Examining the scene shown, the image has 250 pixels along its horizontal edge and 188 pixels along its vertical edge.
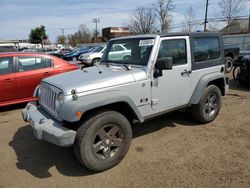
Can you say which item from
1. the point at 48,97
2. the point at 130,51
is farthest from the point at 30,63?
the point at 130,51

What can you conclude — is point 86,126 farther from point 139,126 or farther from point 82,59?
point 82,59

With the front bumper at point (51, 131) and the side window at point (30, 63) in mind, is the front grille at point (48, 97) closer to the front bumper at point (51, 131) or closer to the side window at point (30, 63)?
the front bumper at point (51, 131)

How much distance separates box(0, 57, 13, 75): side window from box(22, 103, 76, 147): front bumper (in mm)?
3235

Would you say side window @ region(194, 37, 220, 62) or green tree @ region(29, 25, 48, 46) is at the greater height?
green tree @ region(29, 25, 48, 46)

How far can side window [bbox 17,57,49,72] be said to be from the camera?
6551 mm

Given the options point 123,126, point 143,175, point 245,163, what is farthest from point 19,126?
point 245,163

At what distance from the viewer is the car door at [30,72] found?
6414 millimetres

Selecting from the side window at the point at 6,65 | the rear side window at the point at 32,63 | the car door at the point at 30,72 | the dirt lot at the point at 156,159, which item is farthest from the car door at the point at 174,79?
the side window at the point at 6,65

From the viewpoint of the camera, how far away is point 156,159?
3809 mm

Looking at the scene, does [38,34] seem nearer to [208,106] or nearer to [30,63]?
[30,63]

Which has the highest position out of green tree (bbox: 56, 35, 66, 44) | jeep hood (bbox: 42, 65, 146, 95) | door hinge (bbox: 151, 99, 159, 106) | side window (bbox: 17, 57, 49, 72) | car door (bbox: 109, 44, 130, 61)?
green tree (bbox: 56, 35, 66, 44)

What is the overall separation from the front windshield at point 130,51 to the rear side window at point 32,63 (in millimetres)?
2654

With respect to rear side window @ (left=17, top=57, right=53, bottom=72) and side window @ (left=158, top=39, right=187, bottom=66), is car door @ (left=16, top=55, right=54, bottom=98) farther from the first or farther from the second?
side window @ (left=158, top=39, right=187, bottom=66)

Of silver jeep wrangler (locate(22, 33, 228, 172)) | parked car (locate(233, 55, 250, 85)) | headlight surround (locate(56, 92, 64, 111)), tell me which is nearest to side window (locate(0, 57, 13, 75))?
silver jeep wrangler (locate(22, 33, 228, 172))
